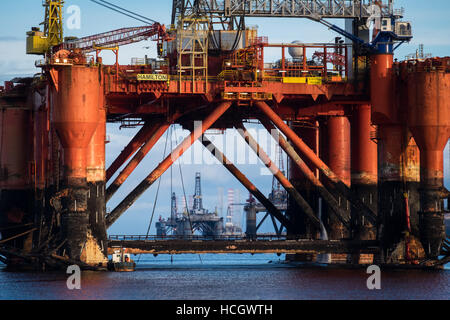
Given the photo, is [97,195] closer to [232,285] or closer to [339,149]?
[232,285]

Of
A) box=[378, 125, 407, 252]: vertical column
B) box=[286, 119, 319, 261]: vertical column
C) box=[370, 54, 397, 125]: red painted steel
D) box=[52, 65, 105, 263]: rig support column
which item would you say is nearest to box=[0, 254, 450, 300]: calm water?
box=[52, 65, 105, 263]: rig support column

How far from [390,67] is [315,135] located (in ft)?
49.0

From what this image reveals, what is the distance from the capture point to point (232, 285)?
73.8m

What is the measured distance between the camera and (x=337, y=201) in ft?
300

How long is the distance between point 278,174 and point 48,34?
19954 mm

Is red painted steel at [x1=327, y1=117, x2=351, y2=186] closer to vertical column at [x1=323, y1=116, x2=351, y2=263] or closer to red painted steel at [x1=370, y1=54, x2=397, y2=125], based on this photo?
vertical column at [x1=323, y1=116, x2=351, y2=263]

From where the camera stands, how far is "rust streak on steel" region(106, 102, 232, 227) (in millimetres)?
83125

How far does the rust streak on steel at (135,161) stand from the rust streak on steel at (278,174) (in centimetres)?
606

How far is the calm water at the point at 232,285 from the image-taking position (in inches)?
2611

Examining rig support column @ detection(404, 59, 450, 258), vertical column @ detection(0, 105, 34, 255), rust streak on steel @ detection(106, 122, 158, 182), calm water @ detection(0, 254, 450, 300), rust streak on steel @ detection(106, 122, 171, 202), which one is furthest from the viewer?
vertical column @ detection(0, 105, 34, 255)

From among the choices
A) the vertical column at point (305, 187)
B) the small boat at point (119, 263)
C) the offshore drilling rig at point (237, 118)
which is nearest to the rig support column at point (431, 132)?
the offshore drilling rig at point (237, 118)

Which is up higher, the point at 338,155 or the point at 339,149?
the point at 339,149

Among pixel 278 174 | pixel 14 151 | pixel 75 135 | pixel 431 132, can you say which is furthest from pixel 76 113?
pixel 431 132

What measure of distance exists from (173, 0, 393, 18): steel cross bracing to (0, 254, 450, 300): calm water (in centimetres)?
1724
